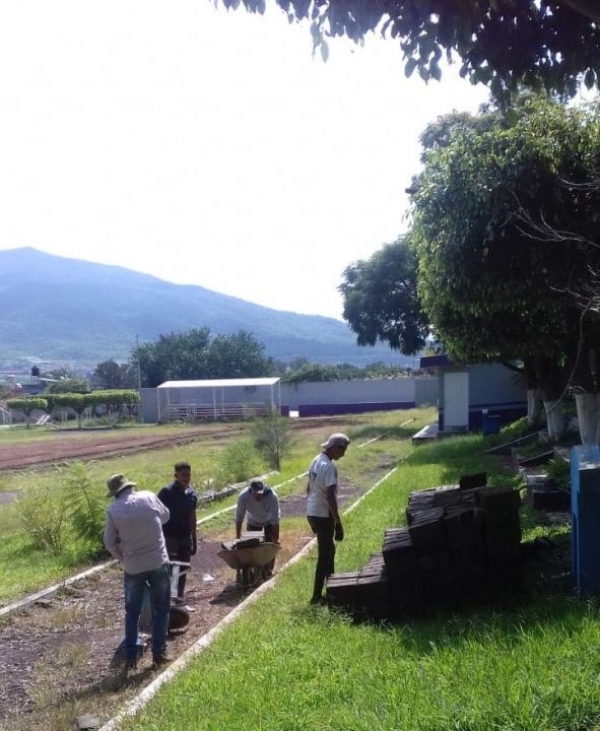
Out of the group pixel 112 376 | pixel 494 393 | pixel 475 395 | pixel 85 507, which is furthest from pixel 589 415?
pixel 112 376

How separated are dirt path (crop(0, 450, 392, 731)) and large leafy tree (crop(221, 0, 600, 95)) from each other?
201 inches

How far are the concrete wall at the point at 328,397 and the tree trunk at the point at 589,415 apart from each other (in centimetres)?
5208

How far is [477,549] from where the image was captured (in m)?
6.62

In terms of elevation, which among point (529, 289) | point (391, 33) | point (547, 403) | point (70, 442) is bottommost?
point (70, 442)

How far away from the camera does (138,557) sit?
7.05m

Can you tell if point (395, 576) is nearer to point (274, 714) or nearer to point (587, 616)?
point (587, 616)

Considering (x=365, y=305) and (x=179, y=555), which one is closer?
(x=179, y=555)

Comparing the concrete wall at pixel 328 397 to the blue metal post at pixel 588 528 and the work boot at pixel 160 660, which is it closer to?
the work boot at pixel 160 660

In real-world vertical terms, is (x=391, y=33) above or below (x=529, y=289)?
above

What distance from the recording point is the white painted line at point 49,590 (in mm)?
9172

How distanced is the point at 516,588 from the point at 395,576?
3.18 feet

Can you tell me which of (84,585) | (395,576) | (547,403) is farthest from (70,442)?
(395,576)

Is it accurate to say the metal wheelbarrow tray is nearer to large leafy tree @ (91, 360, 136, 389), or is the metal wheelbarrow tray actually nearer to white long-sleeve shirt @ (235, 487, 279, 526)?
white long-sleeve shirt @ (235, 487, 279, 526)

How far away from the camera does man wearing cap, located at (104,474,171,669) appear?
7055 millimetres
